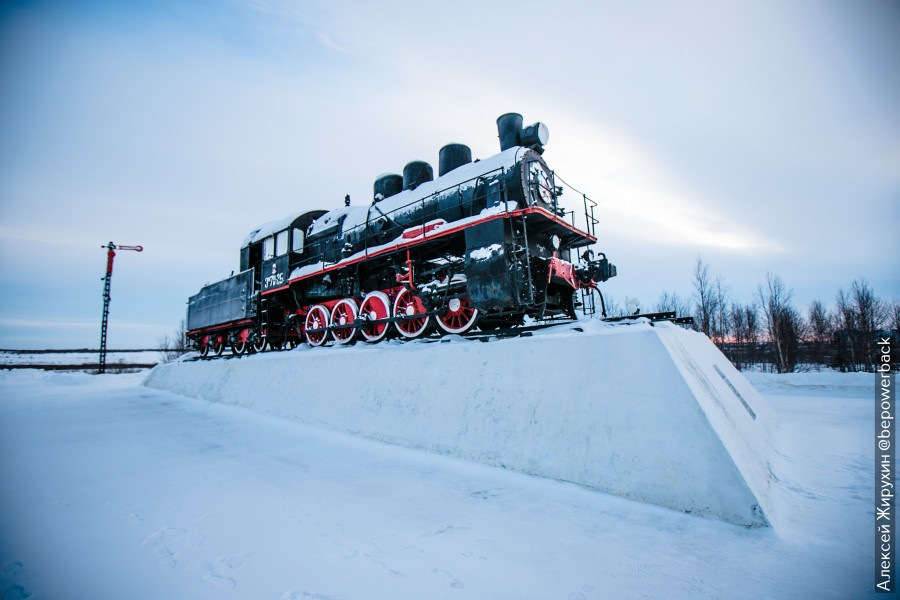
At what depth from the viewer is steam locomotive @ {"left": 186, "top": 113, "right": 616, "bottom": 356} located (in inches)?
235

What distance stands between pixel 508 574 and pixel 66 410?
9.78 meters

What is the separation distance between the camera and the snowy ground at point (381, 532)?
78.4 inches

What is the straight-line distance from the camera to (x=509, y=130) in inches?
283

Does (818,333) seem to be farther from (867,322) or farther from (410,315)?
(410,315)

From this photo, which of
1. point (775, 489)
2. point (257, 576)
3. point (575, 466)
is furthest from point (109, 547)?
point (775, 489)

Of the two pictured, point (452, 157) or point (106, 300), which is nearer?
point (452, 157)

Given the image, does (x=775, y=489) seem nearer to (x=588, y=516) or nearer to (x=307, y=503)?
(x=588, y=516)

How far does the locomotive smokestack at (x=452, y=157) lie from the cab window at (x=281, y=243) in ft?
16.1

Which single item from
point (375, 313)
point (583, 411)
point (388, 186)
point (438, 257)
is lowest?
point (583, 411)

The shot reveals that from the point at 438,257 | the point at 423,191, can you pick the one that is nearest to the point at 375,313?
the point at 438,257

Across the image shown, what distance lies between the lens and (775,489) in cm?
325

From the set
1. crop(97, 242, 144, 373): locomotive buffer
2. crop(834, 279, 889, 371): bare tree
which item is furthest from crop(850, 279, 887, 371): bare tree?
crop(97, 242, 144, 373): locomotive buffer

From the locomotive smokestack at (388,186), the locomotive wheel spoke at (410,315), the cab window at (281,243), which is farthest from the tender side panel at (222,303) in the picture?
the locomotive wheel spoke at (410,315)

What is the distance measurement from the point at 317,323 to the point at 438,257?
387 centimetres
